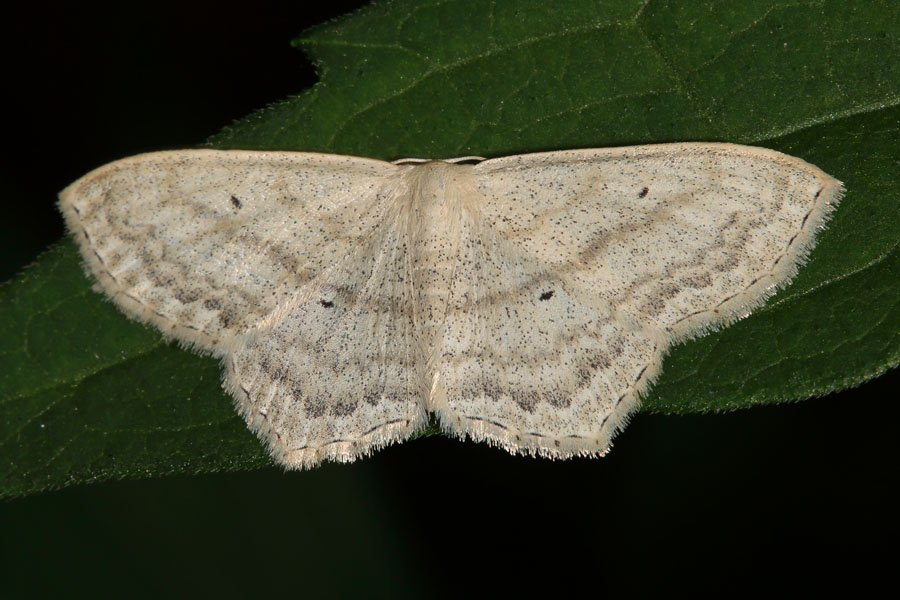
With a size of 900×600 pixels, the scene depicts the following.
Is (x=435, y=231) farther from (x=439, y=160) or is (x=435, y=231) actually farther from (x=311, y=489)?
(x=311, y=489)

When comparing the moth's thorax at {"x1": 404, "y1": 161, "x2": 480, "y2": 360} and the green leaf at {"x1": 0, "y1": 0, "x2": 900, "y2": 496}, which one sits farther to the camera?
the moth's thorax at {"x1": 404, "y1": 161, "x2": 480, "y2": 360}

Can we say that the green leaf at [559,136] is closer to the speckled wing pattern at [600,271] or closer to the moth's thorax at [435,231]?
the speckled wing pattern at [600,271]

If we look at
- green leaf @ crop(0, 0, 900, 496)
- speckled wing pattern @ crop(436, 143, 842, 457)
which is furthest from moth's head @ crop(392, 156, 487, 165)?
speckled wing pattern @ crop(436, 143, 842, 457)

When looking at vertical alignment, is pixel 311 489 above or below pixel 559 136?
below

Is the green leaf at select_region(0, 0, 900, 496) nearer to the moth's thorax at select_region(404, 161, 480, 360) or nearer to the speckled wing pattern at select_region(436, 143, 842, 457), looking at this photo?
the speckled wing pattern at select_region(436, 143, 842, 457)

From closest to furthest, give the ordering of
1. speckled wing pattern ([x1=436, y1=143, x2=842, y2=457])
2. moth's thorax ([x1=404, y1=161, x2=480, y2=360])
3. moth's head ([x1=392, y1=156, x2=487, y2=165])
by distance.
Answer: speckled wing pattern ([x1=436, y1=143, x2=842, y2=457]), moth's thorax ([x1=404, y1=161, x2=480, y2=360]), moth's head ([x1=392, y1=156, x2=487, y2=165])

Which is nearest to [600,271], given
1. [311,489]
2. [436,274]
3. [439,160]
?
[436,274]

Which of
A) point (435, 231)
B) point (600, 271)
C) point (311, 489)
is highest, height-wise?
point (435, 231)
